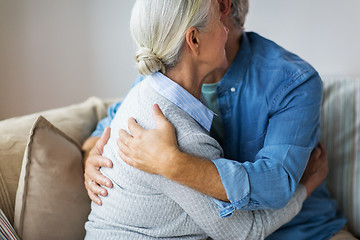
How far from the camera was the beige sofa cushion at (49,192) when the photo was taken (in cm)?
126

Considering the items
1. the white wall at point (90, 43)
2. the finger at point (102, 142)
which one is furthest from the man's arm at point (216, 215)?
the white wall at point (90, 43)

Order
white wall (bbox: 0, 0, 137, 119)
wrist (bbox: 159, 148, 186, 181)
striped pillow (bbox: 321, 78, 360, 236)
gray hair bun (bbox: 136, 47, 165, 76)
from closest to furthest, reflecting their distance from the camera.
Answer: wrist (bbox: 159, 148, 186, 181)
gray hair bun (bbox: 136, 47, 165, 76)
striped pillow (bbox: 321, 78, 360, 236)
white wall (bbox: 0, 0, 137, 119)

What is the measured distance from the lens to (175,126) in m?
1.06

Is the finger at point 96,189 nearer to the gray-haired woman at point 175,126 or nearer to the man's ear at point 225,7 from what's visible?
the gray-haired woman at point 175,126

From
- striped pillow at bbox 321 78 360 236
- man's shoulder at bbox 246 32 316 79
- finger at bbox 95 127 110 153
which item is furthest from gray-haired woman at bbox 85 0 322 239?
striped pillow at bbox 321 78 360 236

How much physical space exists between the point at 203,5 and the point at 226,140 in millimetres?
537

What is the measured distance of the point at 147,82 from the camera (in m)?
1.17

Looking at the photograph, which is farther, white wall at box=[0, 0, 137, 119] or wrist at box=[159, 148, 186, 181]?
white wall at box=[0, 0, 137, 119]

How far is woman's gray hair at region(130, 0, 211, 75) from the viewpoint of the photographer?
3.45 ft

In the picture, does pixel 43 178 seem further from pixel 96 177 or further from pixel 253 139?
pixel 253 139

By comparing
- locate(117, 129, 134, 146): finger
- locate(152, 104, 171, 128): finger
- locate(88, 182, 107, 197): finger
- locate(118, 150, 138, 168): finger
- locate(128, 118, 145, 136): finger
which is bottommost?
locate(88, 182, 107, 197): finger

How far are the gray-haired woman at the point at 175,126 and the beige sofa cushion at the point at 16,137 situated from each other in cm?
32

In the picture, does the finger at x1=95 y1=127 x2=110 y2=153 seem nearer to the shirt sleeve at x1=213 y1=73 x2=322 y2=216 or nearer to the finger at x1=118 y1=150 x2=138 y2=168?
the finger at x1=118 y1=150 x2=138 y2=168

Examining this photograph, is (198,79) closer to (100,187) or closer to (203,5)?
(203,5)
